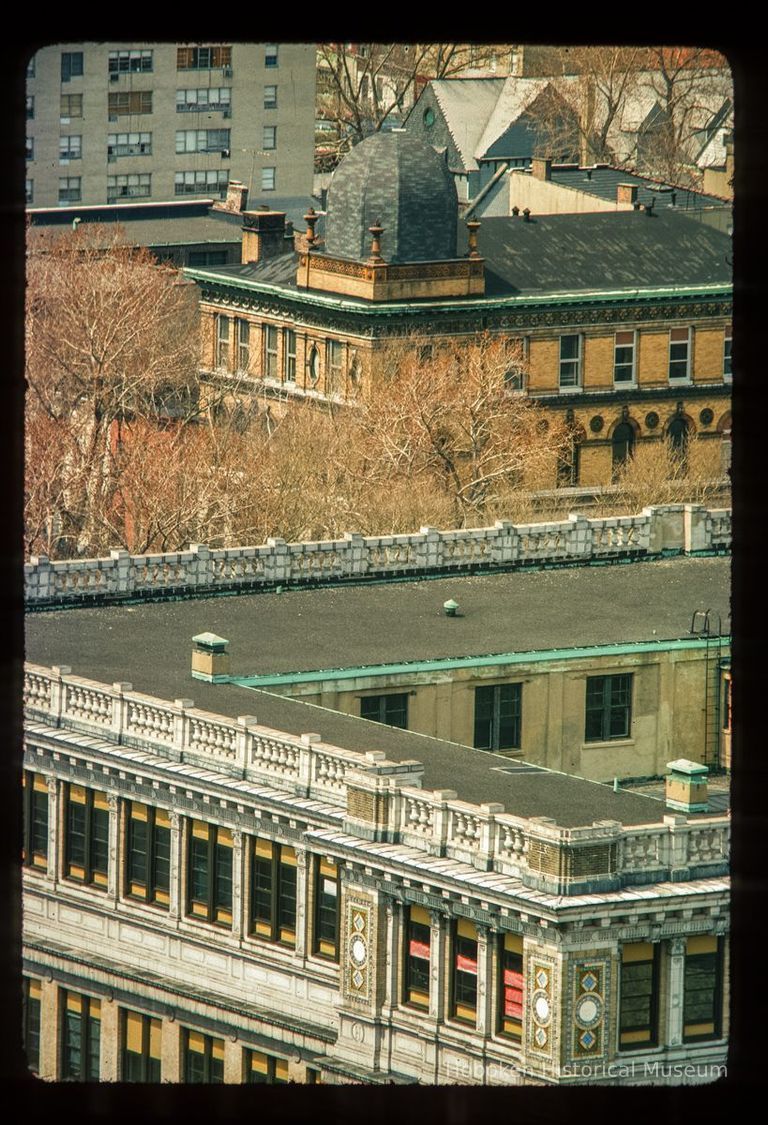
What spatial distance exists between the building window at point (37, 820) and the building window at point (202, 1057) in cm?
615

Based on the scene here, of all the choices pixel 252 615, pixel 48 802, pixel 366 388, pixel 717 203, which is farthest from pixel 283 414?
pixel 48 802

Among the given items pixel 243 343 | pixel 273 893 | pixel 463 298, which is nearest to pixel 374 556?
pixel 273 893

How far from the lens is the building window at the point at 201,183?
7426 inches

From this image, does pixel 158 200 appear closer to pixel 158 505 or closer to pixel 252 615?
pixel 158 505

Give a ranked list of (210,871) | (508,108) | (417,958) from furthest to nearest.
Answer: (508,108) < (210,871) < (417,958)

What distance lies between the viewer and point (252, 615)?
2958 inches

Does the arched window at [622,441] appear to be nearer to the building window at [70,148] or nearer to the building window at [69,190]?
the building window at [69,190]

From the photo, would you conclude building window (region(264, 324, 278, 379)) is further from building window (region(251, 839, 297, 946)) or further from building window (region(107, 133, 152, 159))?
building window (region(251, 839, 297, 946))

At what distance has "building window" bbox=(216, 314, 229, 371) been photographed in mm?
127562

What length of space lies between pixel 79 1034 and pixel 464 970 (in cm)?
1095

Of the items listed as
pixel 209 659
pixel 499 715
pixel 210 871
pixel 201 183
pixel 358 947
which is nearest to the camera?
pixel 358 947

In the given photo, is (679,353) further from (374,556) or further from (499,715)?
(499,715)

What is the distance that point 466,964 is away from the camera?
55.9 metres

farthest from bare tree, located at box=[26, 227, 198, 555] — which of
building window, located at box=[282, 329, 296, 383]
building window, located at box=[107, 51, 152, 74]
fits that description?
building window, located at box=[107, 51, 152, 74]
